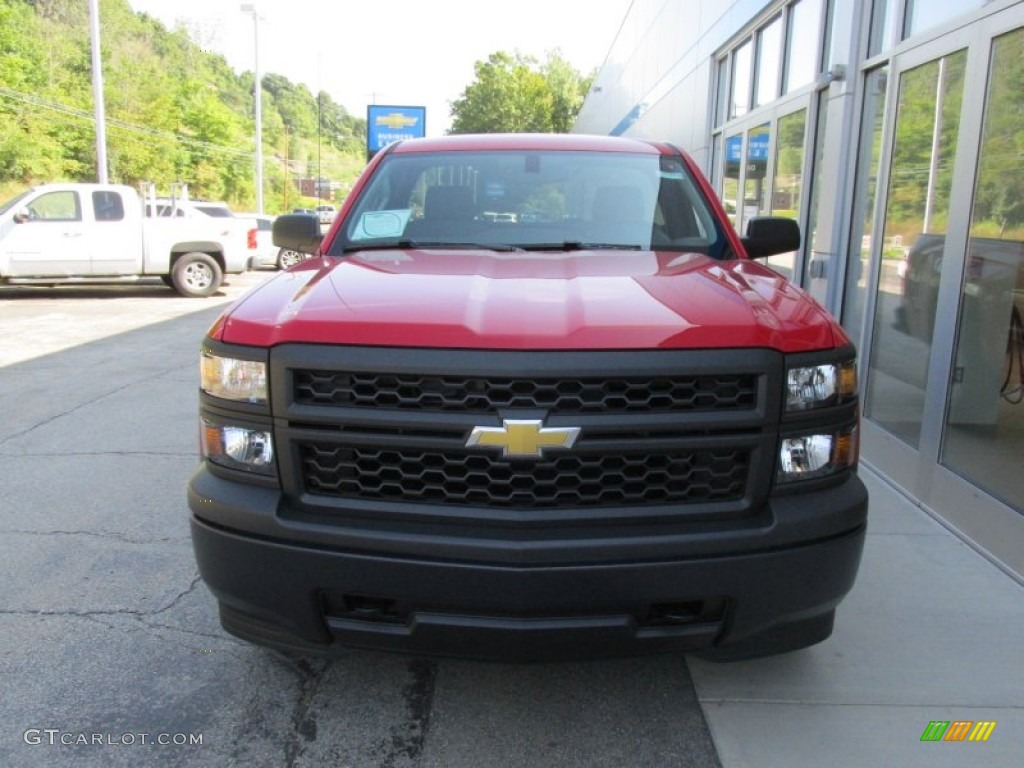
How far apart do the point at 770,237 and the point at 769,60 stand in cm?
635

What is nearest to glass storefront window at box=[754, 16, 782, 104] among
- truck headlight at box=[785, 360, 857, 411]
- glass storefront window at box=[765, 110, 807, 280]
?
glass storefront window at box=[765, 110, 807, 280]

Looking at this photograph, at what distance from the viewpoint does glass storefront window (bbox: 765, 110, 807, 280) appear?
7930 millimetres

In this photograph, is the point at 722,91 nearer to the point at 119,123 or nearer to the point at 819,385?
the point at 819,385

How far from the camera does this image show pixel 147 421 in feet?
22.0

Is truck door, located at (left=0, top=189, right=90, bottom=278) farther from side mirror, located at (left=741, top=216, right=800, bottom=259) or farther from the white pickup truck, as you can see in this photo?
side mirror, located at (left=741, top=216, right=800, bottom=259)

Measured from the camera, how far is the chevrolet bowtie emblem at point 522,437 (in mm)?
2264

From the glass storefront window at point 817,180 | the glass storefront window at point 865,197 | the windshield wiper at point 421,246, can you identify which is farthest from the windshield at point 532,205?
the glass storefront window at point 817,180

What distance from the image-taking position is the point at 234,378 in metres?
2.46

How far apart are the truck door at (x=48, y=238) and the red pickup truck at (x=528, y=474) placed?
1405 centimetres

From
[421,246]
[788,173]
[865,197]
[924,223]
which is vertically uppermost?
[788,173]

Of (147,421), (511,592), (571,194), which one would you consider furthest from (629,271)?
(147,421)

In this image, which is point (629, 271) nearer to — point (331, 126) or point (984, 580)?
point (984, 580)

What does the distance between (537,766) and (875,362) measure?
4290 mm

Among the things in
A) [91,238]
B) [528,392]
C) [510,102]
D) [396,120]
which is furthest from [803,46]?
[510,102]
